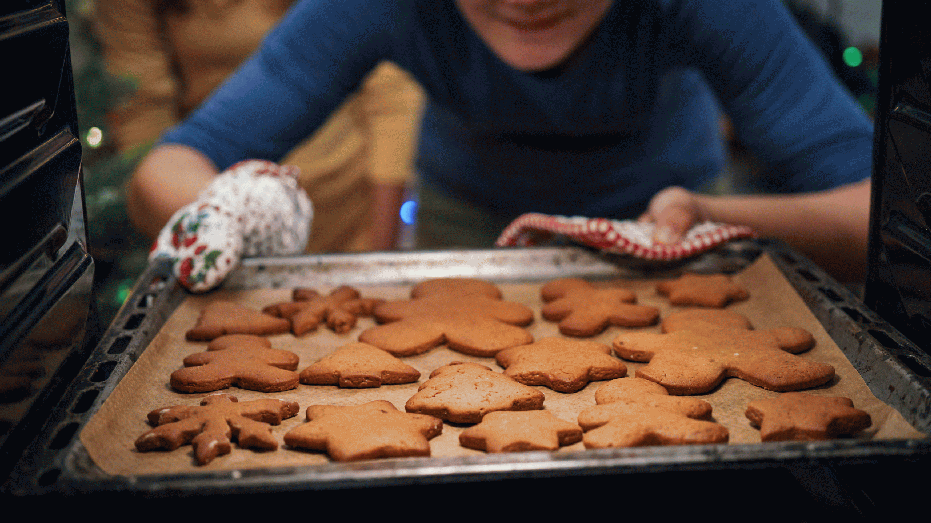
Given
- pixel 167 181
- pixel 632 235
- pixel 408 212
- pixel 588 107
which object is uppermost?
pixel 588 107

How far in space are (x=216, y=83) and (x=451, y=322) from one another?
7.57 ft

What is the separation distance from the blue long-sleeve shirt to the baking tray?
334 mm

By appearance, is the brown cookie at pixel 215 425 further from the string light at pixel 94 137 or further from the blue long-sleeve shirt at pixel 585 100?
the string light at pixel 94 137

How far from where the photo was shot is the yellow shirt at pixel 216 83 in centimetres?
288

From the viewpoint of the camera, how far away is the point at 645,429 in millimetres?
955

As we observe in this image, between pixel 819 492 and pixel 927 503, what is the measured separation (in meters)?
0.12

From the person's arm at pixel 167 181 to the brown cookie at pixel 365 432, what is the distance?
0.90 meters

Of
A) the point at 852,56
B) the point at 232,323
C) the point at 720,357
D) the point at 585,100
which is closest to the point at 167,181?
the point at 232,323

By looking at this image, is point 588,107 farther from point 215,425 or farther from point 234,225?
point 215,425

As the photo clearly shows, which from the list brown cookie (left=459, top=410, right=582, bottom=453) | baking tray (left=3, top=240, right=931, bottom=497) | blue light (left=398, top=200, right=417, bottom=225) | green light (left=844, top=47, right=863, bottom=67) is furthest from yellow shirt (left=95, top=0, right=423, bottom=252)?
green light (left=844, top=47, right=863, bottom=67)

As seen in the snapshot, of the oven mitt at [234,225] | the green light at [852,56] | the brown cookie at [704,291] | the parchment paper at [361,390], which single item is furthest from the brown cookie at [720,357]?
the green light at [852,56]

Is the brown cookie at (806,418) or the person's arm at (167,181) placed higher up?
the person's arm at (167,181)

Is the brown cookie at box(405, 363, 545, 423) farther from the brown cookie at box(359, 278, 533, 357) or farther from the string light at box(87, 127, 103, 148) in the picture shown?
the string light at box(87, 127, 103, 148)

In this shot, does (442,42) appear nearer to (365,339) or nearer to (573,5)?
(573,5)
